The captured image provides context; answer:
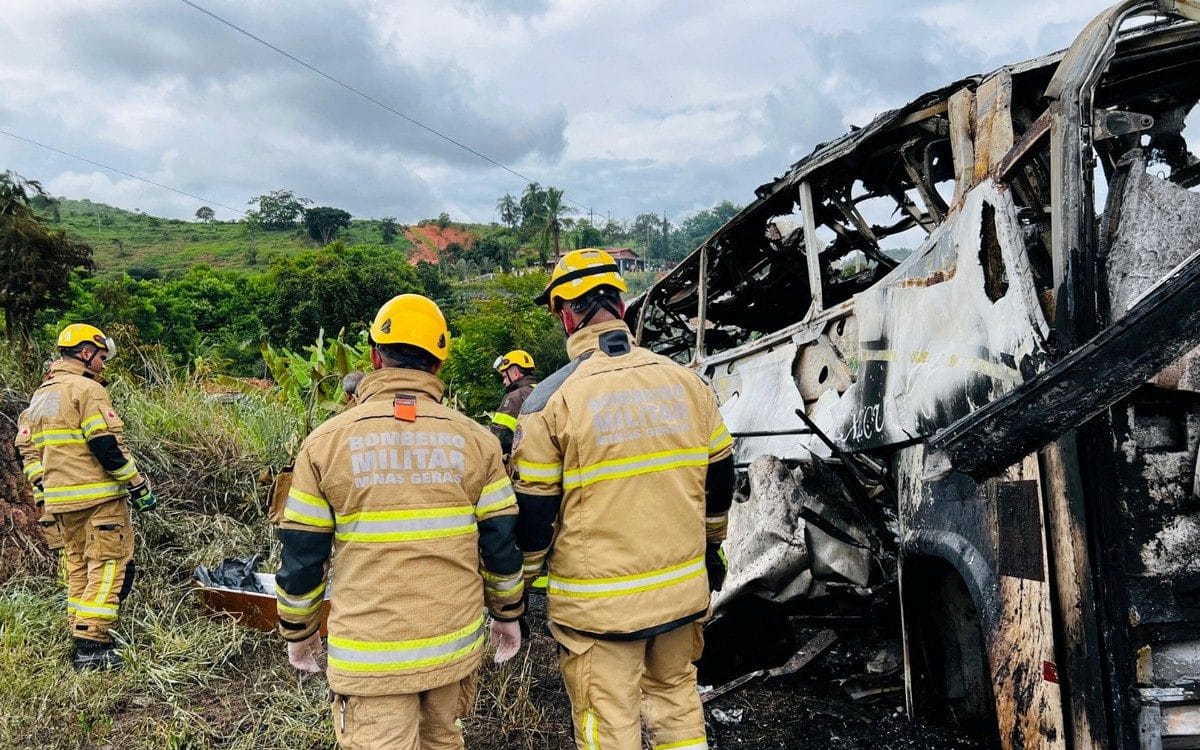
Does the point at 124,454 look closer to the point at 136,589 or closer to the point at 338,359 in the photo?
the point at 136,589

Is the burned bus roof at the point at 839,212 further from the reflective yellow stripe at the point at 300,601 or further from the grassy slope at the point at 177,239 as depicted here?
the grassy slope at the point at 177,239

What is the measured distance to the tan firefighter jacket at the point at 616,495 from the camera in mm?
2031

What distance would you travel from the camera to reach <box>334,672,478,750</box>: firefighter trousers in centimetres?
189

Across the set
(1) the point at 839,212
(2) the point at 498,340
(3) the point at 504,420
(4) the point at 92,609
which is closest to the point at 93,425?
(4) the point at 92,609

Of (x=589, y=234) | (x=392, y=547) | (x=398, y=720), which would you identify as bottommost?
(x=398, y=720)

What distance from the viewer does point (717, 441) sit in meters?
2.33

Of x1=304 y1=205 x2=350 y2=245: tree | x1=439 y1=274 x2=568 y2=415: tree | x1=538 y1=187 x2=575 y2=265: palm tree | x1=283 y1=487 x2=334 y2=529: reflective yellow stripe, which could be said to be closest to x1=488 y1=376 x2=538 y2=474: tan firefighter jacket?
x1=283 y1=487 x2=334 y2=529: reflective yellow stripe

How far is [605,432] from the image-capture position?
6.69 feet

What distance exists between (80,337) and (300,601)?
116 inches

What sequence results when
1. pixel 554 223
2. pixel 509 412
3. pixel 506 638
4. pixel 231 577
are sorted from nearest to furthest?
pixel 506 638
pixel 231 577
pixel 509 412
pixel 554 223

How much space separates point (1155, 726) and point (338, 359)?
723 centimetres

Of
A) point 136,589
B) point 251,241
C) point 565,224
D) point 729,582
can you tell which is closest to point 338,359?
point 136,589

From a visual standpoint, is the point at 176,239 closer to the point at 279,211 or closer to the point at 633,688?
the point at 279,211

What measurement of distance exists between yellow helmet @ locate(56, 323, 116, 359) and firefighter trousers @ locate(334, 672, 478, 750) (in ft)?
10.0
